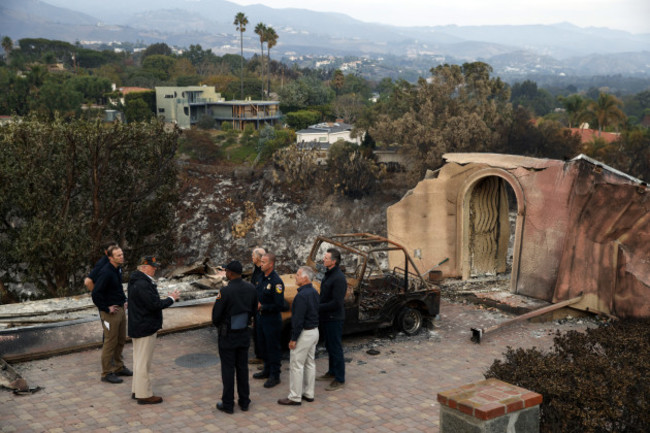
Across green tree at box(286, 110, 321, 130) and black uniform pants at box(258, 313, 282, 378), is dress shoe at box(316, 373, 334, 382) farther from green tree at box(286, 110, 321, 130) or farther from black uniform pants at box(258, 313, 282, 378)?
green tree at box(286, 110, 321, 130)

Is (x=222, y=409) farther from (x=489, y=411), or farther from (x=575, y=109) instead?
(x=575, y=109)

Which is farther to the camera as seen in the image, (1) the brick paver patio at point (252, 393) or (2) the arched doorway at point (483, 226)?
(2) the arched doorway at point (483, 226)

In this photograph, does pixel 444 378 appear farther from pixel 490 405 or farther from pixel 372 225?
pixel 372 225

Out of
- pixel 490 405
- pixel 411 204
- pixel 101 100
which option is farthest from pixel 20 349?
pixel 101 100

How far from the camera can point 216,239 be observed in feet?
131

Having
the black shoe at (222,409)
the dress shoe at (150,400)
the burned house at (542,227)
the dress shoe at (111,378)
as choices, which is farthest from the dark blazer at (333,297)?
the burned house at (542,227)

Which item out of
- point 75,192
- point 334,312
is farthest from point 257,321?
point 75,192

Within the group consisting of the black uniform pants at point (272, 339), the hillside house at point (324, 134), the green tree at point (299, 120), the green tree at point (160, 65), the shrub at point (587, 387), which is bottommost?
the hillside house at point (324, 134)

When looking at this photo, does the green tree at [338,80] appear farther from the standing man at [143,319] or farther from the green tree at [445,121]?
the standing man at [143,319]

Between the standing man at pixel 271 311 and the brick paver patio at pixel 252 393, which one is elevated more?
the standing man at pixel 271 311

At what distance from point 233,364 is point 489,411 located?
3708 mm

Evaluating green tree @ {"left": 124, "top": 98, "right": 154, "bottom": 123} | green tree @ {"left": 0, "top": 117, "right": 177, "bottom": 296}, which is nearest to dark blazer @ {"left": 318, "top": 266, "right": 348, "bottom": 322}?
green tree @ {"left": 0, "top": 117, "right": 177, "bottom": 296}

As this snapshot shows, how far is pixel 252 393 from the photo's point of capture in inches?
339

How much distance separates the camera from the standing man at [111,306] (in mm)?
8664
